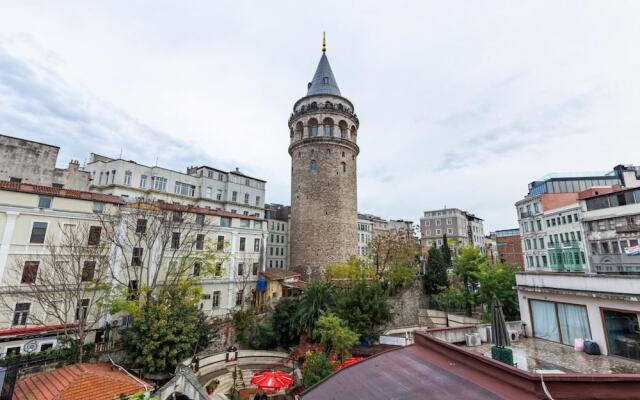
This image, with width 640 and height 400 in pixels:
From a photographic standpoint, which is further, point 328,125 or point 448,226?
point 448,226

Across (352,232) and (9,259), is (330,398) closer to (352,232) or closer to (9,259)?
(9,259)

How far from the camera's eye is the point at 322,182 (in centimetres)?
3238

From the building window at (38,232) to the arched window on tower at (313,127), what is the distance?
24158 millimetres

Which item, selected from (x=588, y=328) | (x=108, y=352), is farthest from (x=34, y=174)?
(x=588, y=328)

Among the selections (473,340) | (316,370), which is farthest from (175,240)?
(473,340)

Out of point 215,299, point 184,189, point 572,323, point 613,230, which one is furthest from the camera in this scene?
point 184,189

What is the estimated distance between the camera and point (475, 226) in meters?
73.6

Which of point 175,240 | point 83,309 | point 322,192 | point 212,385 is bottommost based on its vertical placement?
point 212,385

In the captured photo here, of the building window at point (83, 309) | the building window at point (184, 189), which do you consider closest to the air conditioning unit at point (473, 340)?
the building window at point (83, 309)

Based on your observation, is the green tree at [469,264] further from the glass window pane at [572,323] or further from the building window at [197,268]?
the building window at [197,268]

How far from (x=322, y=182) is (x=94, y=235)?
20721mm

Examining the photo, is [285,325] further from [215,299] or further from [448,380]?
[448,380]

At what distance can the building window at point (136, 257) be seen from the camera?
1953 cm

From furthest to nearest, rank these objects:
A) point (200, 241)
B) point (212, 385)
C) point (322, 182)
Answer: point (322, 182) → point (200, 241) → point (212, 385)
